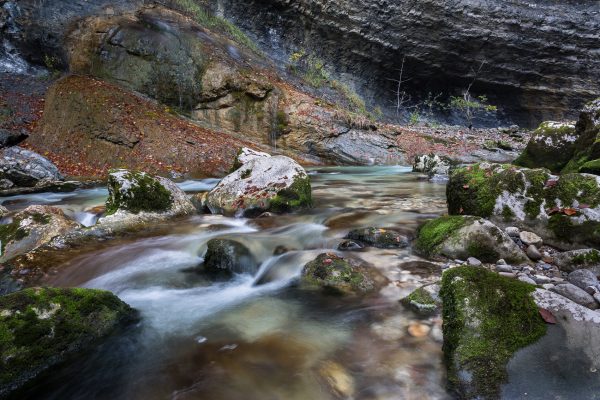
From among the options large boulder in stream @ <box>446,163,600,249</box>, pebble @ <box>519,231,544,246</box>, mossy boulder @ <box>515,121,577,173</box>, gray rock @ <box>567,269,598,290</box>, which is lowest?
pebble @ <box>519,231,544,246</box>

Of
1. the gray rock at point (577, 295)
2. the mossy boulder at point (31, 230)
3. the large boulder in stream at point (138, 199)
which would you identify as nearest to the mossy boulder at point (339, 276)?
the gray rock at point (577, 295)

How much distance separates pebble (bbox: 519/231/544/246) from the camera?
169 inches

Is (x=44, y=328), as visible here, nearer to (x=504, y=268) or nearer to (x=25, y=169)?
(x=504, y=268)

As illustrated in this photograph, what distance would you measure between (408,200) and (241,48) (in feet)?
45.1

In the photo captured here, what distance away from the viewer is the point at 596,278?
3.18m

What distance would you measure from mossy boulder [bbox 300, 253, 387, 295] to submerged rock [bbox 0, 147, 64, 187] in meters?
8.21

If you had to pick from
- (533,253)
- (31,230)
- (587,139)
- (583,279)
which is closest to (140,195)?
(31,230)

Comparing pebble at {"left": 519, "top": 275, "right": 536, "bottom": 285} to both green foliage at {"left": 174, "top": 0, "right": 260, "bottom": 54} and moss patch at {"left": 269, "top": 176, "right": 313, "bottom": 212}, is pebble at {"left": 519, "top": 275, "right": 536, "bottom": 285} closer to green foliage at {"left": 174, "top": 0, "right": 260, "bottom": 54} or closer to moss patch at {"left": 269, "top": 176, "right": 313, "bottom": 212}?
moss patch at {"left": 269, "top": 176, "right": 313, "bottom": 212}

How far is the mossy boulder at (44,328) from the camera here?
240 cm

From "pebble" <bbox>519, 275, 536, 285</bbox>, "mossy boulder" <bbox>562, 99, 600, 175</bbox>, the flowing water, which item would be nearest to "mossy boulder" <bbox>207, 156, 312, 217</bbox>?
the flowing water

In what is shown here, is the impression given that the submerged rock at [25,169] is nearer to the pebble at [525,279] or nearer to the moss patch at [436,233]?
the moss patch at [436,233]

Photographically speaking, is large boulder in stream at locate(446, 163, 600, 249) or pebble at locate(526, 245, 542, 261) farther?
large boulder in stream at locate(446, 163, 600, 249)

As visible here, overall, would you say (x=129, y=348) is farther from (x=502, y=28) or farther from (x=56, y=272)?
(x=502, y=28)

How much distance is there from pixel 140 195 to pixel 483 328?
5586 mm
